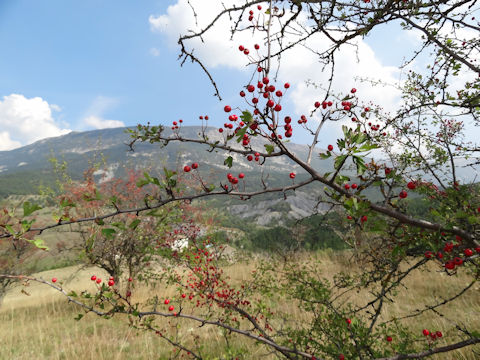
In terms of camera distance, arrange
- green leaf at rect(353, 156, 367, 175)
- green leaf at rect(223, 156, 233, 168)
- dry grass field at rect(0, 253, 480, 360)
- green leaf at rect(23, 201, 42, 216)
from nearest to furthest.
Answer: green leaf at rect(353, 156, 367, 175), green leaf at rect(23, 201, 42, 216), green leaf at rect(223, 156, 233, 168), dry grass field at rect(0, 253, 480, 360)

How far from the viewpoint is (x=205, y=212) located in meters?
11.6

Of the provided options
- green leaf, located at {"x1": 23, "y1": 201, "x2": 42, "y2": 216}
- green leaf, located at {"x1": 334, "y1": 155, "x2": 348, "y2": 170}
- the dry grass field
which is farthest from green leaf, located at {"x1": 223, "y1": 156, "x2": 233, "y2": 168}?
the dry grass field

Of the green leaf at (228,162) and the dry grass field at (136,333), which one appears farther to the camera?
the dry grass field at (136,333)

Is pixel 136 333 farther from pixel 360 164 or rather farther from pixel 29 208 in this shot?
pixel 360 164

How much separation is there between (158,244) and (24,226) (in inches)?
278

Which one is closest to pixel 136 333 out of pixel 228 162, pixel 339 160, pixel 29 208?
pixel 29 208

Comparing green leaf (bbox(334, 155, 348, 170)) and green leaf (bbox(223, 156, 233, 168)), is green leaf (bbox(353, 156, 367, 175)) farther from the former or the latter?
green leaf (bbox(223, 156, 233, 168))

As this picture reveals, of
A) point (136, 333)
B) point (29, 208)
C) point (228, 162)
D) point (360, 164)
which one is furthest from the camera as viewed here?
point (136, 333)

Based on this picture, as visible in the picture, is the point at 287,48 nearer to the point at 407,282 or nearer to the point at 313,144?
the point at 313,144

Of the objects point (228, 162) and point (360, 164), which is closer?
point (360, 164)

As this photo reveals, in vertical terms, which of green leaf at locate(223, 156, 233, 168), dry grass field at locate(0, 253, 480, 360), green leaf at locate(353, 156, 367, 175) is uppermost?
green leaf at locate(223, 156, 233, 168)

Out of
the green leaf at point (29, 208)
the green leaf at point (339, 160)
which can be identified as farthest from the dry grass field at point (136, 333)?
the green leaf at point (339, 160)

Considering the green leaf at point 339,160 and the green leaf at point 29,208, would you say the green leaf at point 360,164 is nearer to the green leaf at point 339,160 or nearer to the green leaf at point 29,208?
the green leaf at point 339,160

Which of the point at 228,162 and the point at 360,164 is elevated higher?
the point at 228,162
